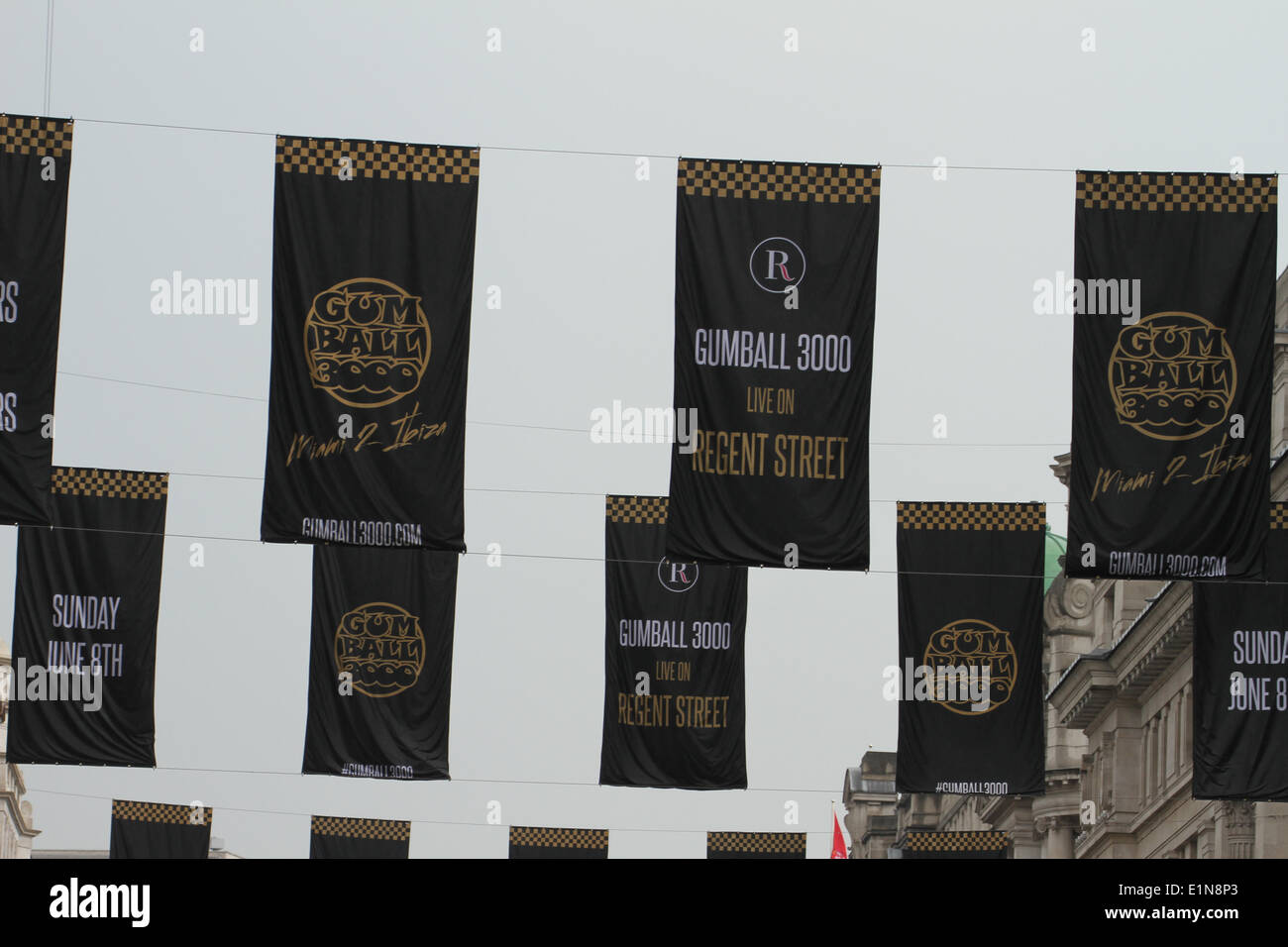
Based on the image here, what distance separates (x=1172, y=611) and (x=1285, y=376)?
296 inches

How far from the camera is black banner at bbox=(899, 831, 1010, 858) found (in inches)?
1983

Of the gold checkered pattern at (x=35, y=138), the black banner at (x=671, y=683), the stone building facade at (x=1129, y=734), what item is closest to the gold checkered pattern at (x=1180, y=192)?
the black banner at (x=671, y=683)

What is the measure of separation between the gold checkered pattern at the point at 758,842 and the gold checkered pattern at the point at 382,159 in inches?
919

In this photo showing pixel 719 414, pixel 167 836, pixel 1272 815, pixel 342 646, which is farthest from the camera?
pixel 1272 815

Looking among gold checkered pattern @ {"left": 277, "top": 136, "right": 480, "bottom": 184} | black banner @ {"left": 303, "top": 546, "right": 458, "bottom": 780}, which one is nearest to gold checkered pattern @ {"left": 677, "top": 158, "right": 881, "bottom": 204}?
gold checkered pattern @ {"left": 277, "top": 136, "right": 480, "bottom": 184}

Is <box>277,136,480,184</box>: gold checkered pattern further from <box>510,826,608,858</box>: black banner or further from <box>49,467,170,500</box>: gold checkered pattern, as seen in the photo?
<box>510,826,608,858</box>: black banner

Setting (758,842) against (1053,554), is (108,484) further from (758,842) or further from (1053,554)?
(1053,554)

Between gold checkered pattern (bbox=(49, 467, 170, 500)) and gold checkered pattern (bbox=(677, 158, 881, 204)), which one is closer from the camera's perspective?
gold checkered pattern (bbox=(677, 158, 881, 204))

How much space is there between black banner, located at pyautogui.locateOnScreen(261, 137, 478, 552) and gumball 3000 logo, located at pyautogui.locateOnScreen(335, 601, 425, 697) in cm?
656

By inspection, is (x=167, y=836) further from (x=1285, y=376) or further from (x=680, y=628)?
(x=1285, y=376)

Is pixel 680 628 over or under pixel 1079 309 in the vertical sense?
under
